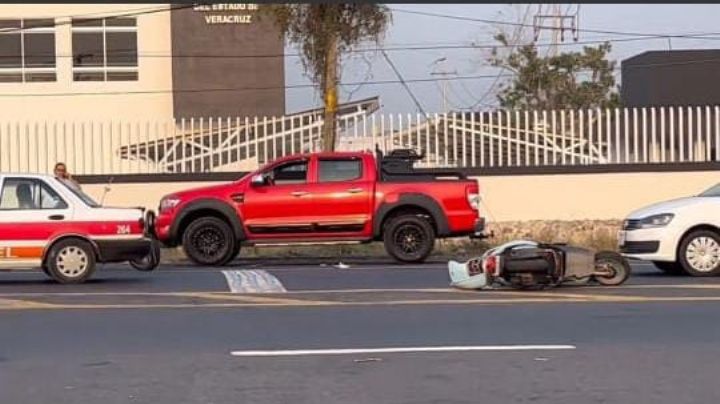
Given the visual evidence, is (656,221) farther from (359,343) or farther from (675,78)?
(675,78)

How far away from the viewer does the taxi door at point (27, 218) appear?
49.7 feet

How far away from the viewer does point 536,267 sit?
13656 millimetres

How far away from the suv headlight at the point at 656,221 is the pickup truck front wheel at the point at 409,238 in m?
4.44

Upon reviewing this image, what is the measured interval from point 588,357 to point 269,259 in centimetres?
1224

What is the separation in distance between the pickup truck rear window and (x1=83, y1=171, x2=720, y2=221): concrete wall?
711 cm

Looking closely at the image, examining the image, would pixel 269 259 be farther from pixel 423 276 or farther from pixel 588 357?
pixel 588 357

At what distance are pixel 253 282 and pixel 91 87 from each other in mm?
30421

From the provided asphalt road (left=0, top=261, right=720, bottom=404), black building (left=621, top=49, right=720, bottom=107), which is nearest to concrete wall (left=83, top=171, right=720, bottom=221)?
black building (left=621, top=49, right=720, bottom=107)

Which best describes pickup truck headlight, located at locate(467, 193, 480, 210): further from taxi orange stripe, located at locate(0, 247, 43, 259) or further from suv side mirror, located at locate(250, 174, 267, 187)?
taxi orange stripe, located at locate(0, 247, 43, 259)

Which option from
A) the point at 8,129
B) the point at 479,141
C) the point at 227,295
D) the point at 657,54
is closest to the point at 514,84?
the point at 657,54

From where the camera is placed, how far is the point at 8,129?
26.3 m

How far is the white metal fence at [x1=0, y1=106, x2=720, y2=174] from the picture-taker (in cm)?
2631

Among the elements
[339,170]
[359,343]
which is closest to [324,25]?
[339,170]

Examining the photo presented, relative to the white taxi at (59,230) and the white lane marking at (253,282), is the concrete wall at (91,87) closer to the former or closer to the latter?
the white lane marking at (253,282)
